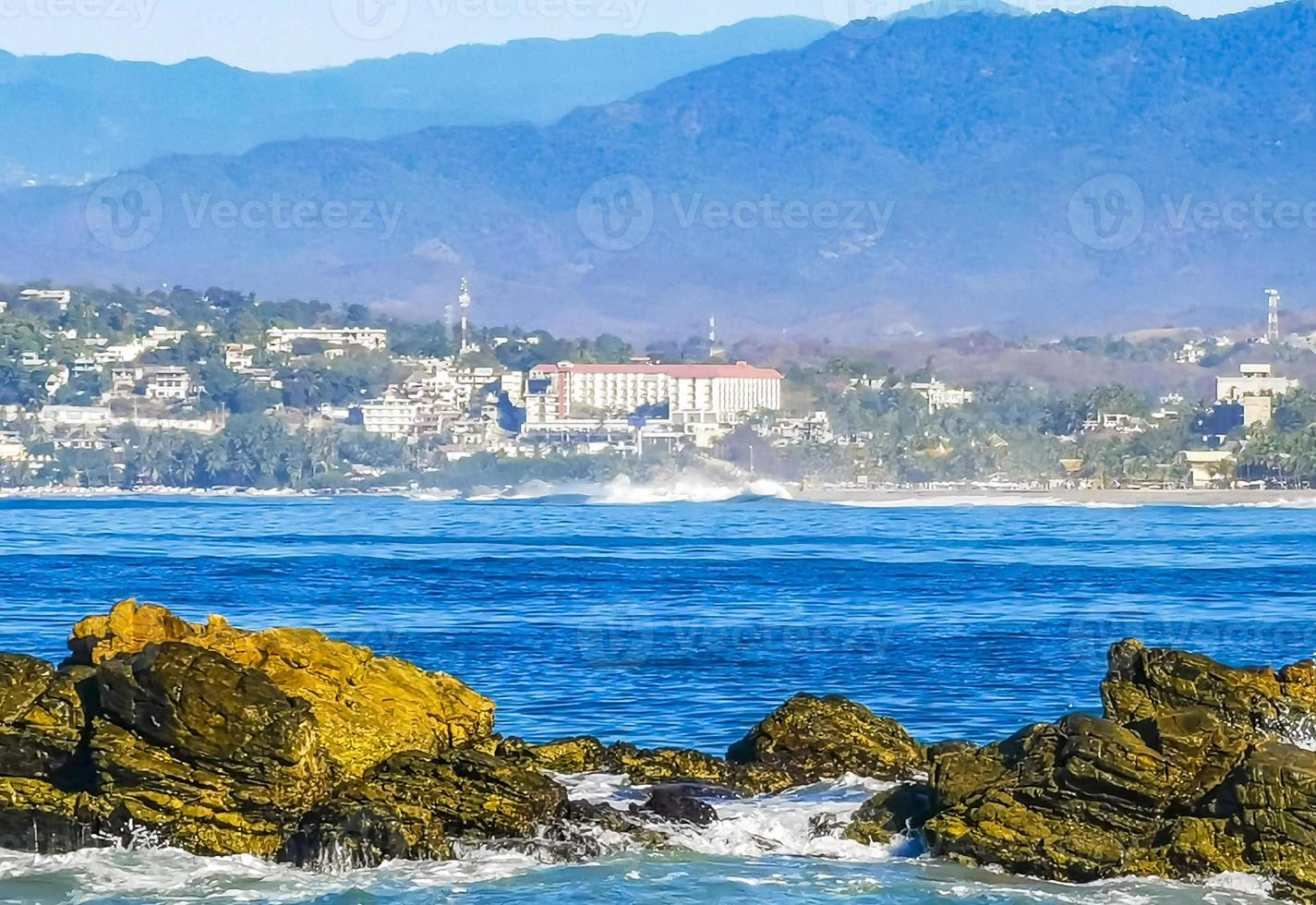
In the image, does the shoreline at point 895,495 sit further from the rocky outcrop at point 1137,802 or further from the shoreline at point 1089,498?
the rocky outcrop at point 1137,802

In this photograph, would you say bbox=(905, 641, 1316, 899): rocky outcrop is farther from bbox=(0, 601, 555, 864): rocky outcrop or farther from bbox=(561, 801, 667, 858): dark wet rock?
bbox=(0, 601, 555, 864): rocky outcrop

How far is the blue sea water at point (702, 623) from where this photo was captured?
2020cm

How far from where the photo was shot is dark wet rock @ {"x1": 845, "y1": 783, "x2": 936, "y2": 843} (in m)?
21.5

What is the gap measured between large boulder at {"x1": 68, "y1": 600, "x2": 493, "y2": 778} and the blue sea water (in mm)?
2080

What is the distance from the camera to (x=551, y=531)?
340 ft

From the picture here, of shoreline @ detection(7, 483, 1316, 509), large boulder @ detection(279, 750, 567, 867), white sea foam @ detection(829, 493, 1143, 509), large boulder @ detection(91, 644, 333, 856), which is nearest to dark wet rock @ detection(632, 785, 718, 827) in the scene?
large boulder @ detection(279, 750, 567, 867)

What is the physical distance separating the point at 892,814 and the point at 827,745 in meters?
2.75

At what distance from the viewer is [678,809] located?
72.7 ft

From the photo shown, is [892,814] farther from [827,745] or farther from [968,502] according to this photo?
[968,502]

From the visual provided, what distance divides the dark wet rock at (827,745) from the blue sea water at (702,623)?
809 mm

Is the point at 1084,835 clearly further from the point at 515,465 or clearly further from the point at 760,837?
the point at 515,465

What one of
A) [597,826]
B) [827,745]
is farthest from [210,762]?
[827,745]

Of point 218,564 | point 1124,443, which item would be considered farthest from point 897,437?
point 218,564

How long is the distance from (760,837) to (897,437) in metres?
172
